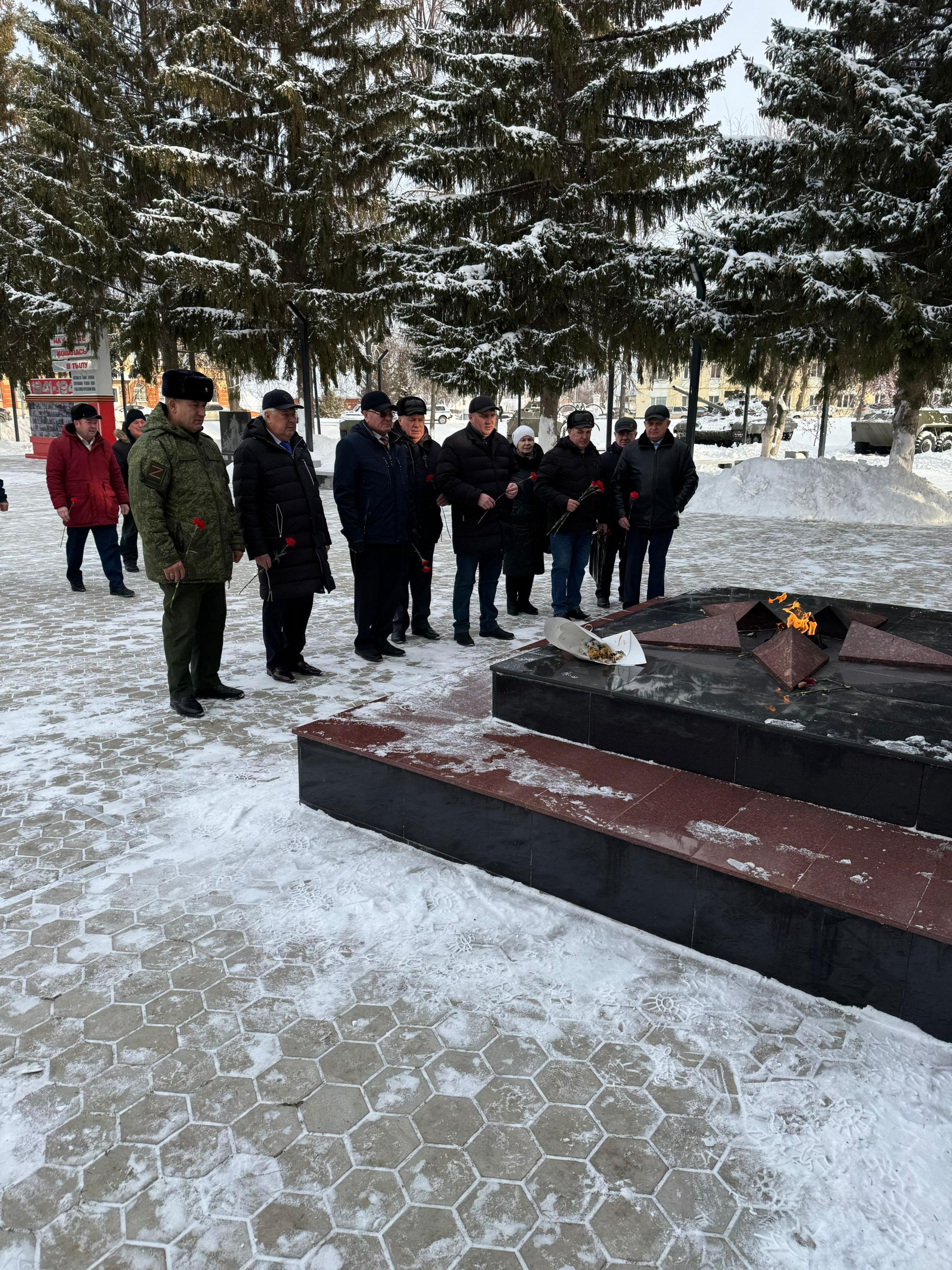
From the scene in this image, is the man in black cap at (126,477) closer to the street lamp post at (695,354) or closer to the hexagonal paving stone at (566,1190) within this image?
the hexagonal paving stone at (566,1190)

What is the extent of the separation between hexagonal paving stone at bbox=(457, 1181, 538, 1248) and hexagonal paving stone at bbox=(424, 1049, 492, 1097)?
295 mm

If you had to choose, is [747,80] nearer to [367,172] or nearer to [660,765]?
[367,172]

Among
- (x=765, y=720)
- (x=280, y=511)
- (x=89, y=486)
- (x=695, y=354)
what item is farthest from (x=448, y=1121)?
(x=695, y=354)

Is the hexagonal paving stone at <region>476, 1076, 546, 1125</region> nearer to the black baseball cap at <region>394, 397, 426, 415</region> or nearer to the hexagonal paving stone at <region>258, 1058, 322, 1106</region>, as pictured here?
the hexagonal paving stone at <region>258, 1058, 322, 1106</region>

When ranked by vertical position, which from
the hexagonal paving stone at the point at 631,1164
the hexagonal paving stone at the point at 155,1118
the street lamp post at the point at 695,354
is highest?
the street lamp post at the point at 695,354

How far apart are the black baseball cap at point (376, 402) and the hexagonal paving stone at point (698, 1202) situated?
4.83 m

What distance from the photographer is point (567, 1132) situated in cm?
218

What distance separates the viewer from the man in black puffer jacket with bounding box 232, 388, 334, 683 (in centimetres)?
540

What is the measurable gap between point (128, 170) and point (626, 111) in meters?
11.6

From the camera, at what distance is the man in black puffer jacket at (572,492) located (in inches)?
282

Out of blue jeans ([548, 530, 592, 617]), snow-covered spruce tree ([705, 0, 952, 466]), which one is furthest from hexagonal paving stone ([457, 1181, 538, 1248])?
snow-covered spruce tree ([705, 0, 952, 466])

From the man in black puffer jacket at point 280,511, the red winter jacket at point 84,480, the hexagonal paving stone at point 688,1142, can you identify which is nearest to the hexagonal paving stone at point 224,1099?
the hexagonal paving stone at point 688,1142

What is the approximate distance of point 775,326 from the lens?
1616 cm

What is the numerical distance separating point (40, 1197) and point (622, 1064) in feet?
4.93
